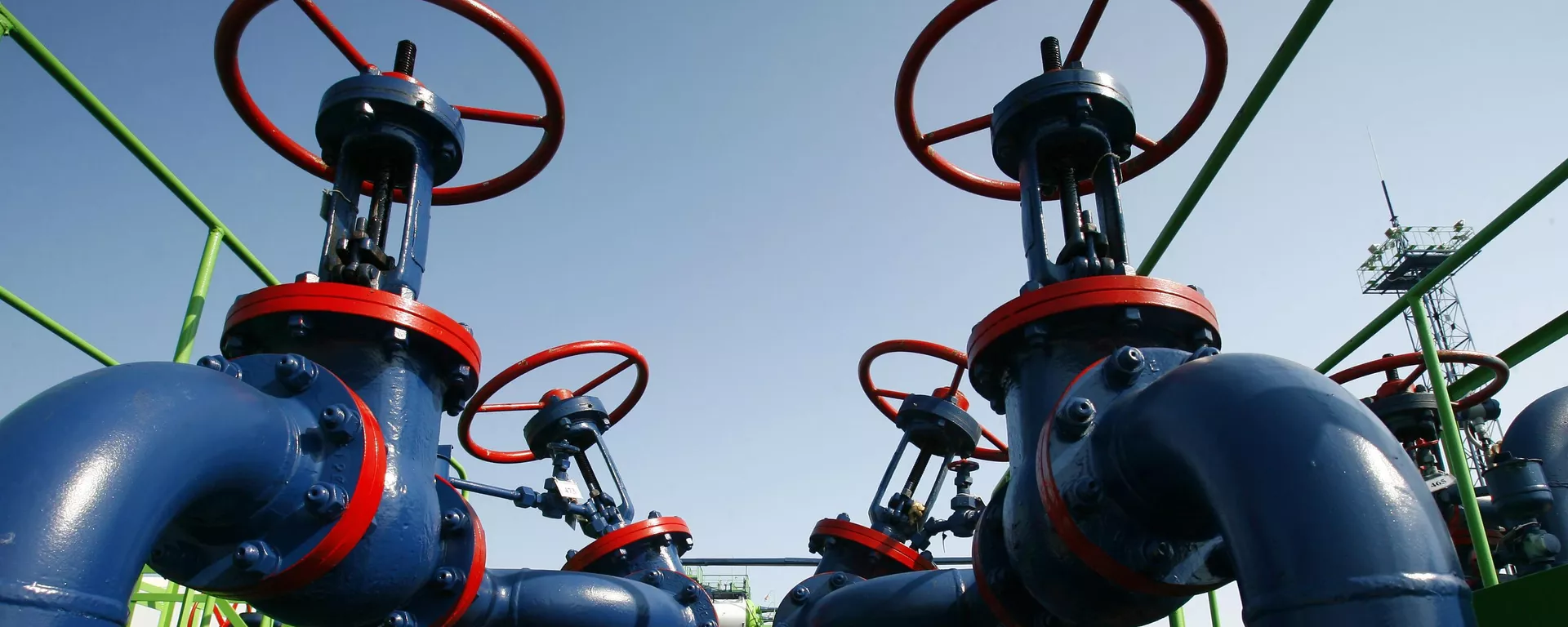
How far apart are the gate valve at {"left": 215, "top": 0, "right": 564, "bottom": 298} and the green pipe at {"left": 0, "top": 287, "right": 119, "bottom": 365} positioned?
0.62 meters

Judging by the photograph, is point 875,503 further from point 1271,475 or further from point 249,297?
point 1271,475

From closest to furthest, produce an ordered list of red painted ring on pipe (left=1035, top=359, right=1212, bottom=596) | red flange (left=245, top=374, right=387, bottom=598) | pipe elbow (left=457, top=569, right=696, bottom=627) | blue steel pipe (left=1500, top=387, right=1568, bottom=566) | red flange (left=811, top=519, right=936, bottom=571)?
red painted ring on pipe (left=1035, top=359, right=1212, bottom=596) → red flange (left=245, top=374, right=387, bottom=598) → pipe elbow (left=457, top=569, right=696, bottom=627) → blue steel pipe (left=1500, top=387, right=1568, bottom=566) → red flange (left=811, top=519, right=936, bottom=571)

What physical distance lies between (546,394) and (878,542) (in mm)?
1552

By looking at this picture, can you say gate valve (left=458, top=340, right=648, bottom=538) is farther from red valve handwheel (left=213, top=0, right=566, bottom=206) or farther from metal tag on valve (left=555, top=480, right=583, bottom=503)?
red valve handwheel (left=213, top=0, right=566, bottom=206)

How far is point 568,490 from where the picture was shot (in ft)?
14.0

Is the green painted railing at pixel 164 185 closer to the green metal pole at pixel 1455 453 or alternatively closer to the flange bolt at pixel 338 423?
the flange bolt at pixel 338 423

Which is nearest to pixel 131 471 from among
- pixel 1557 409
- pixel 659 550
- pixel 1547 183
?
pixel 1547 183

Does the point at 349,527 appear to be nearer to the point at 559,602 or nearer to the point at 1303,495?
the point at 559,602

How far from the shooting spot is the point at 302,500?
1863 millimetres

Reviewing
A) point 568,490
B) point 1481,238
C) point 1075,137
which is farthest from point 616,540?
point 1481,238

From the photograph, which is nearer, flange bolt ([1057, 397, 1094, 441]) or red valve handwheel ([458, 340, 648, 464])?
flange bolt ([1057, 397, 1094, 441])

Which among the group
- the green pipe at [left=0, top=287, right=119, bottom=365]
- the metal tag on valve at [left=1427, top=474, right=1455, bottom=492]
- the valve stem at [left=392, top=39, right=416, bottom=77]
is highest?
the valve stem at [left=392, top=39, right=416, bottom=77]

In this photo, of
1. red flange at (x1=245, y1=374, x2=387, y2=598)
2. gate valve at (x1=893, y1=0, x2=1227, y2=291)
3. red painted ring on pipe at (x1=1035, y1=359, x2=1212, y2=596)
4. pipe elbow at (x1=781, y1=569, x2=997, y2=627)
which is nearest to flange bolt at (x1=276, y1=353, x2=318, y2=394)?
red flange at (x1=245, y1=374, x2=387, y2=598)

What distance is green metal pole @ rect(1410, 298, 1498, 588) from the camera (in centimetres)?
190
